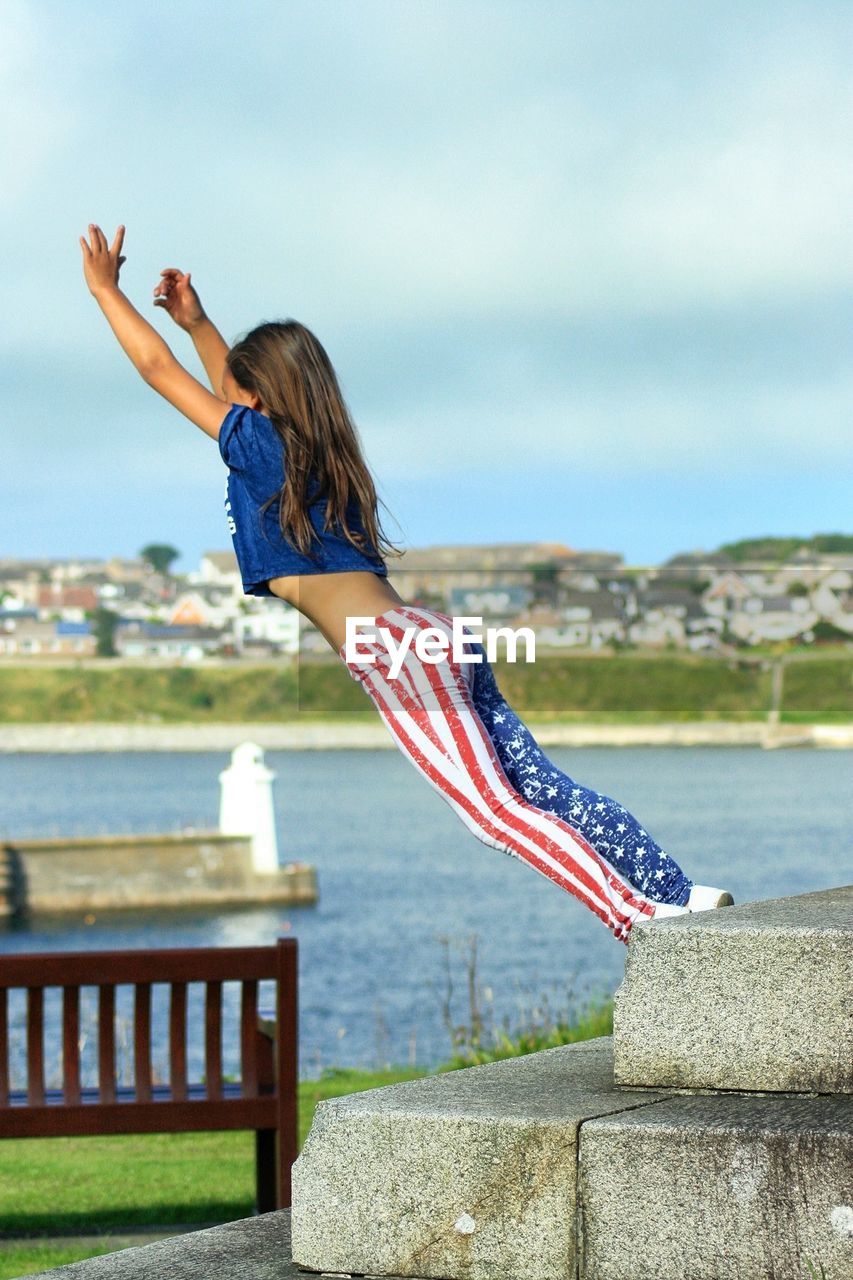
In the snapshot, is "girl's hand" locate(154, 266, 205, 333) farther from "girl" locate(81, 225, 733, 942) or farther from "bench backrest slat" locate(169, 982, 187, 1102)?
"bench backrest slat" locate(169, 982, 187, 1102)

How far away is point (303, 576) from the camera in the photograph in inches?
132

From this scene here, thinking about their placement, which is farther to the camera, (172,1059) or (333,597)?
(172,1059)

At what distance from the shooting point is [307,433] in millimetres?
3398

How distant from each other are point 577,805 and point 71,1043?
10.3 feet

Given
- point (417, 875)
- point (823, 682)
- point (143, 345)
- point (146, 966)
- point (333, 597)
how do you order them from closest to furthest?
point (333, 597) → point (143, 345) → point (146, 966) → point (823, 682) → point (417, 875)

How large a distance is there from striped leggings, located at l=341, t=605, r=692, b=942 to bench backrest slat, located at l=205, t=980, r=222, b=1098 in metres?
2.65

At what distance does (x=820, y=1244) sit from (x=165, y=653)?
122204mm

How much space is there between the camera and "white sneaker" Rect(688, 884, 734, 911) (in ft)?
10.7

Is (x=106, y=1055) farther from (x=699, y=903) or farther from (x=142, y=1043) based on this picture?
(x=699, y=903)

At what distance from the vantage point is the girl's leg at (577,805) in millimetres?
3326

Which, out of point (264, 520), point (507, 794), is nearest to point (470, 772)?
point (507, 794)

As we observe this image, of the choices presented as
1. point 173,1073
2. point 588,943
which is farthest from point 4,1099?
point 588,943

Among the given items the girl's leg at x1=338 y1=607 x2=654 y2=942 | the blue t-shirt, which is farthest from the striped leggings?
the blue t-shirt

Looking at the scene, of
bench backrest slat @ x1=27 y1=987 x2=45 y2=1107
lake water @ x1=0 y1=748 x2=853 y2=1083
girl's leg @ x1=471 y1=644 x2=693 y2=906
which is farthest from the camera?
lake water @ x1=0 y1=748 x2=853 y2=1083
